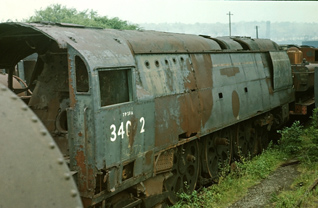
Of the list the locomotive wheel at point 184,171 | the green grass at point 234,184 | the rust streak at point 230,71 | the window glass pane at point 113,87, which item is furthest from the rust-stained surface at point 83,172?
the rust streak at point 230,71

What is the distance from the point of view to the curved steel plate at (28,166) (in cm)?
150

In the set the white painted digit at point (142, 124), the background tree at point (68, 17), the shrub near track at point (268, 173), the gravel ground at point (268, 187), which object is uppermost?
the background tree at point (68, 17)

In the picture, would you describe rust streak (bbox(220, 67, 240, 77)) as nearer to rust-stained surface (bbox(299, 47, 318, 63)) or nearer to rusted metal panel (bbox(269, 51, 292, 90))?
rusted metal panel (bbox(269, 51, 292, 90))

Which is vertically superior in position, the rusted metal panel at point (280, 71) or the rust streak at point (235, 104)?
the rusted metal panel at point (280, 71)

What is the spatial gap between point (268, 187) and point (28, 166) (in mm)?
8364

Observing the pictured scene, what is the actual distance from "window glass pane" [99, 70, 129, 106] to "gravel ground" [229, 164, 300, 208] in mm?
3657

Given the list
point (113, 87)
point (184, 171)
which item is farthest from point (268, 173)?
point (113, 87)

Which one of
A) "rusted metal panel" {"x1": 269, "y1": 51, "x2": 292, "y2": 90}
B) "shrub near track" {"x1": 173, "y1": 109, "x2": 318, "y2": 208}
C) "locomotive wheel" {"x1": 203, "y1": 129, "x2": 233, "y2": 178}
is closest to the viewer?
"shrub near track" {"x1": 173, "y1": 109, "x2": 318, "y2": 208}

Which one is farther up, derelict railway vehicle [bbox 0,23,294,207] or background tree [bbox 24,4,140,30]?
background tree [bbox 24,4,140,30]

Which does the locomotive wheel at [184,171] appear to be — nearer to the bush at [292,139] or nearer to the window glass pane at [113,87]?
the window glass pane at [113,87]

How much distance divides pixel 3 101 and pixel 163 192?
5.84m

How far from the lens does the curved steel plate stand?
1504mm

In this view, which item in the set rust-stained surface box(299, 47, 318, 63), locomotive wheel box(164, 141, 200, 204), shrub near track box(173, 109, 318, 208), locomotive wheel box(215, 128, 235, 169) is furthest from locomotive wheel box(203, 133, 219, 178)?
rust-stained surface box(299, 47, 318, 63)

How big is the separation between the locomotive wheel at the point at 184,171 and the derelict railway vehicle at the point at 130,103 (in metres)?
0.02
